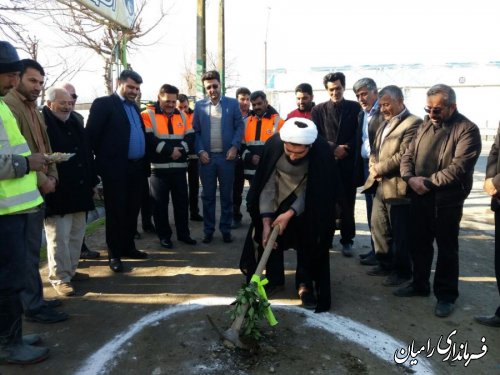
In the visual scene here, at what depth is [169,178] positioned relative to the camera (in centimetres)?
569

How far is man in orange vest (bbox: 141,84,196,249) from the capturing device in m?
5.51

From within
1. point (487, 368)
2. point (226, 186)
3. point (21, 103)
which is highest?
point (21, 103)

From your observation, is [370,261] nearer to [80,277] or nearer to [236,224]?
[236,224]

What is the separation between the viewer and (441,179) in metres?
3.67

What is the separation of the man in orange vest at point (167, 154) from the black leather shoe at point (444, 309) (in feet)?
10.9

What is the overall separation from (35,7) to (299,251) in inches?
251

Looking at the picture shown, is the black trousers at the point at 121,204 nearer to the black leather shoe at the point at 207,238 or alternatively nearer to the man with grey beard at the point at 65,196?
the man with grey beard at the point at 65,196

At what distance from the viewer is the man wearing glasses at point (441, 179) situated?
3646 millimetres

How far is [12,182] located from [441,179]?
340 centimetres

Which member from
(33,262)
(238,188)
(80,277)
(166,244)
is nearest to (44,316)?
(33,262)

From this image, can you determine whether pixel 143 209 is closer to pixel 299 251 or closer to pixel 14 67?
pixel 299 251

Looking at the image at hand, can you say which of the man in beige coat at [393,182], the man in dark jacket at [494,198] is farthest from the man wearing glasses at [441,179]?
the man in beige coat at [393,182]

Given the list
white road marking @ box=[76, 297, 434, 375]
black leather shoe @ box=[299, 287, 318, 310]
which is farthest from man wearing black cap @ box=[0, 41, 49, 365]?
black leather shoe @ box=[299, 287, 318, 310]

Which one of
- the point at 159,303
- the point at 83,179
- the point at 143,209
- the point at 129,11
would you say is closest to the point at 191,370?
the point at 159,303
